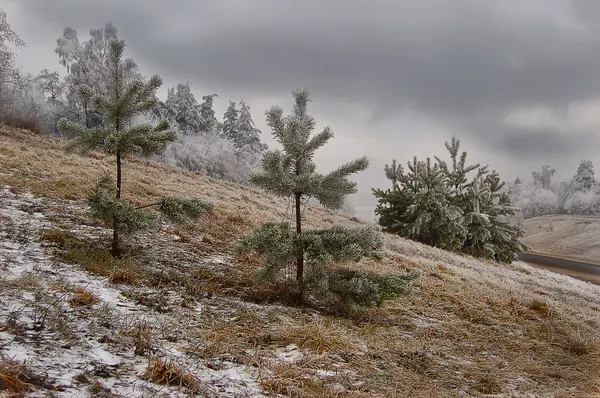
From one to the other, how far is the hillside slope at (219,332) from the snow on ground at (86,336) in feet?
0.06

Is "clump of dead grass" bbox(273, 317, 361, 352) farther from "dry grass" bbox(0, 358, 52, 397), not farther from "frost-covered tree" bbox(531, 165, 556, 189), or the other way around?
"frost-covered tree" bbox(531, 165, 556, 189)

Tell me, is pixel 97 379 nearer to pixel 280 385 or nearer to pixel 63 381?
pixel 63 381

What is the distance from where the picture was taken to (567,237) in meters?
79.0

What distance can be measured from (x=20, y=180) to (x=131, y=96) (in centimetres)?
675

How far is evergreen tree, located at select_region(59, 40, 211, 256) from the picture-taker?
22.2ft

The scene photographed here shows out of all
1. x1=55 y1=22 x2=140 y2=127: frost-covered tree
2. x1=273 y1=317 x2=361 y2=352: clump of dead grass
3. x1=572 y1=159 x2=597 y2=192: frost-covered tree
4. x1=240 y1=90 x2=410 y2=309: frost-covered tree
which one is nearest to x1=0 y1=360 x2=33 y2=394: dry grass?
x1=273 y1=317 x2=361 y2=352: clump of dead grass

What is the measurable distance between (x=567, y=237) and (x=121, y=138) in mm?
92229

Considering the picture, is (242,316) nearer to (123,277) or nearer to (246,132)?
(123,277)

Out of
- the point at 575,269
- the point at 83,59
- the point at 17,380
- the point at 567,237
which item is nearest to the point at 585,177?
the point at 567,237

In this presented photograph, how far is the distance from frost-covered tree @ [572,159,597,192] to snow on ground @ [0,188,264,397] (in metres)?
118

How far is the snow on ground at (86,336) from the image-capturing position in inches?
130

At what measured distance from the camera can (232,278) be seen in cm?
783

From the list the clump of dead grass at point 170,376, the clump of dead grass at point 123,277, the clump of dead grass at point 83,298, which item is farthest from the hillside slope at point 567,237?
the clump of dead grass at point 170,376

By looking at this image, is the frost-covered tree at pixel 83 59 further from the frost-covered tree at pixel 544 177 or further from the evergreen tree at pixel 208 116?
the frost-covered tree at pixel 544 177
